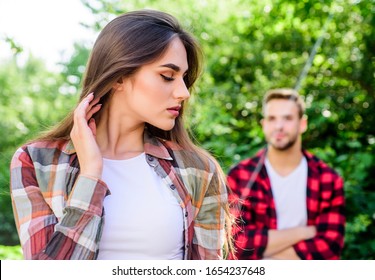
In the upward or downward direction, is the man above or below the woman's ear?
below

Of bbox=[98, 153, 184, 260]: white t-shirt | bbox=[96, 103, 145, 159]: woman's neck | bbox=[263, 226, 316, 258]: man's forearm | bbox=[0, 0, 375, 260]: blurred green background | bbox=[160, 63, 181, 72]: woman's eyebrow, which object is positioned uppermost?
bbox=[0, 0, 375, 260]: blurred green background

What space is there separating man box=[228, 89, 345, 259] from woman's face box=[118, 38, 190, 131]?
148cm

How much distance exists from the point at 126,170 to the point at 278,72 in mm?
3356

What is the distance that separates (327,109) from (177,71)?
303cm

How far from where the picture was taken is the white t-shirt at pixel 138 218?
59.1 inches

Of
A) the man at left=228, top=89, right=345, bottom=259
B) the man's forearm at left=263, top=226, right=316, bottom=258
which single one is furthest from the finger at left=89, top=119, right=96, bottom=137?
the man's forearm at left=263, top=226, right=316, bottom=258

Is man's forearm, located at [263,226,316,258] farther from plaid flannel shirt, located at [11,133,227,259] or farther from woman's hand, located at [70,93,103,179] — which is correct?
woman's hand, located at [70,93,103,179]

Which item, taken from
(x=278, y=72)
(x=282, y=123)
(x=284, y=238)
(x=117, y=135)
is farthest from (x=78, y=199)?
(x=278, y=72)

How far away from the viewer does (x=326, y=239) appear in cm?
314

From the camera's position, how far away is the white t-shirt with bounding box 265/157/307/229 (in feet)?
10.3

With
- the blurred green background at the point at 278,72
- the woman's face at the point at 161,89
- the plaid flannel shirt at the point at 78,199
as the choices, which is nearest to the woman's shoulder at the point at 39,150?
the plaid flannel shirt at the point at 78,199

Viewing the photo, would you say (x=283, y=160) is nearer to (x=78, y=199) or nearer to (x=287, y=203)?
(x=287, y=203)

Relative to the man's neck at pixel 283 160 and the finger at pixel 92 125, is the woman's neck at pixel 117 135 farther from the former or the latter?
the man's neck at pixel 283 160
